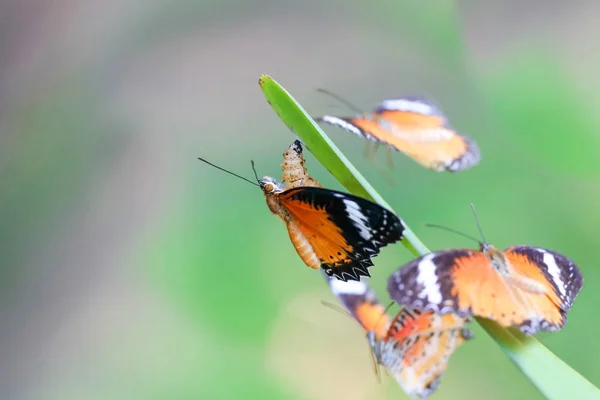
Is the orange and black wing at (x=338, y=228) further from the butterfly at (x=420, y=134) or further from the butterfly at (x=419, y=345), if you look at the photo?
the butterfly at (x=420, y=134)

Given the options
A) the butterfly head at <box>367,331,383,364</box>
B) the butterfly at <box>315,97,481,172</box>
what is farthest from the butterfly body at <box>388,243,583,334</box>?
the butterfly at <box>315,97,481,172</box>

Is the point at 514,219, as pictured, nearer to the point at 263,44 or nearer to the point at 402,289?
the point at 263,44

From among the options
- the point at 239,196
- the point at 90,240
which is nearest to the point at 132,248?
the point at 90,240

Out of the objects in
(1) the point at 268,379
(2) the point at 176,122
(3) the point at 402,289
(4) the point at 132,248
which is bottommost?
(1) the point at 268,379

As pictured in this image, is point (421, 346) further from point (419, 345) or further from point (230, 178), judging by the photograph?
point (230, 178)

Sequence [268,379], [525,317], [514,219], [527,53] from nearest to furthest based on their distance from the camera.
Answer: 1. [525,317]
2. [268,379]
3. [514,219]
4. [527,53]

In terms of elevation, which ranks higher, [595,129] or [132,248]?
[132,248]
